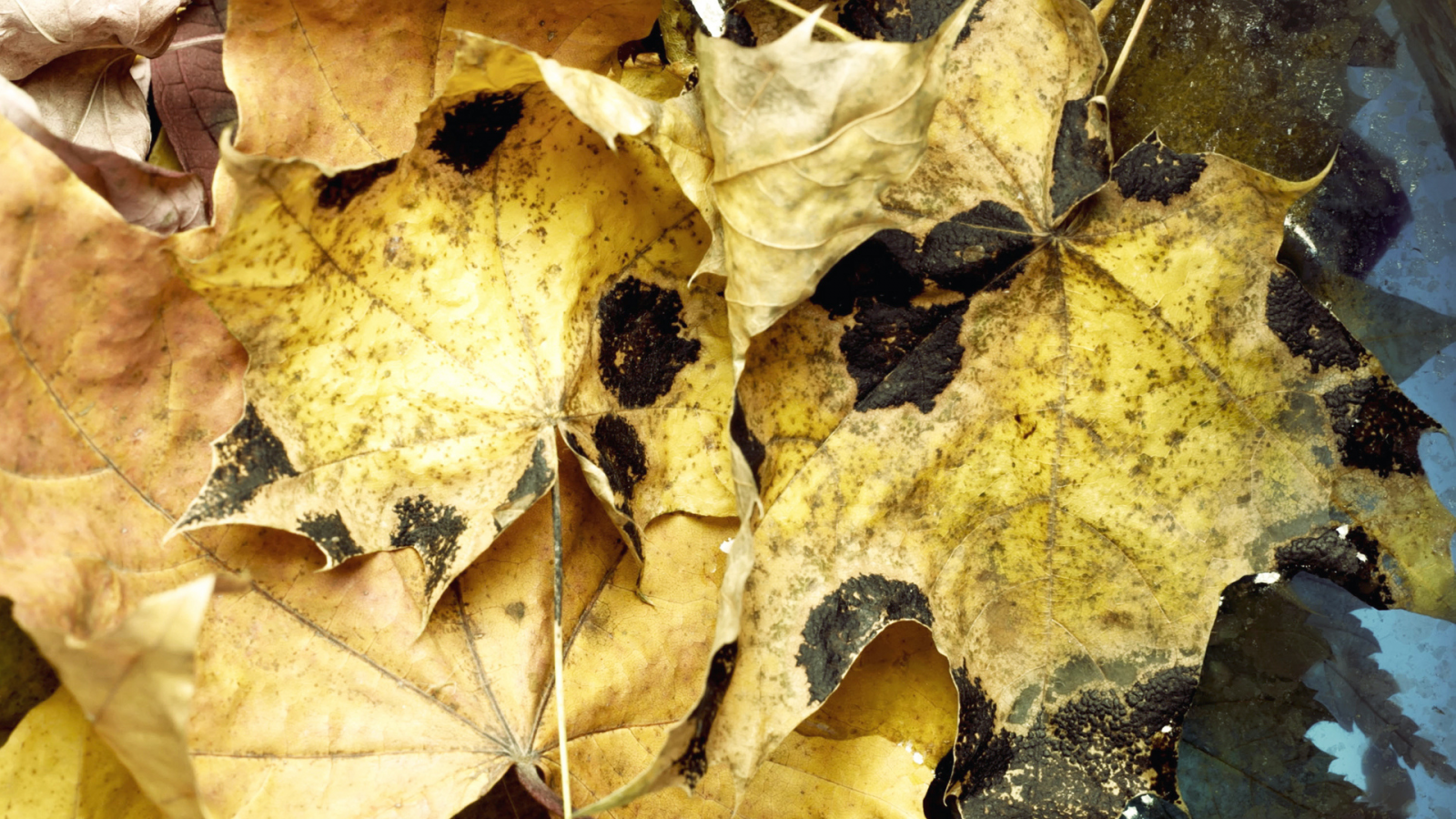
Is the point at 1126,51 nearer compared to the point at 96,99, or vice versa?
the point at 1126,51

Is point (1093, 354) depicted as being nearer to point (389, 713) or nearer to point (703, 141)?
point (703, 141)

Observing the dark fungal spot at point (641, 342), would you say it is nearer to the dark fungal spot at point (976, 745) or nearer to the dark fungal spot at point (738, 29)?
the dark fungal spot at point (738, 29)

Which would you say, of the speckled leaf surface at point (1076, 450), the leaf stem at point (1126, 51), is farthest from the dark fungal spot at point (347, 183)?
the leaf stem at point (1126, 51)

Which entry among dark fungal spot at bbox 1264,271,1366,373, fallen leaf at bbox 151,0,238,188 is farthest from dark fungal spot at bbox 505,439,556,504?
dark fungal spot at bbox 1264,271,1366,373

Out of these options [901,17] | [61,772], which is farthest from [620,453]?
[61,772]

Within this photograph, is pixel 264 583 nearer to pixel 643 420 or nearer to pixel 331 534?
pixel 331 534

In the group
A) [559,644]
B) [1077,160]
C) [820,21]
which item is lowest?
[559,644]

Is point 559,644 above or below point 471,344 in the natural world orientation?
below

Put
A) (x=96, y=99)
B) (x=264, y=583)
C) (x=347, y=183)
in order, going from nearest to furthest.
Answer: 1. (x=347, y=183)
2. (x=264, y=583)
3. (x=96, y=99)

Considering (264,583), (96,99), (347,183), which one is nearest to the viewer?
(347,183)
